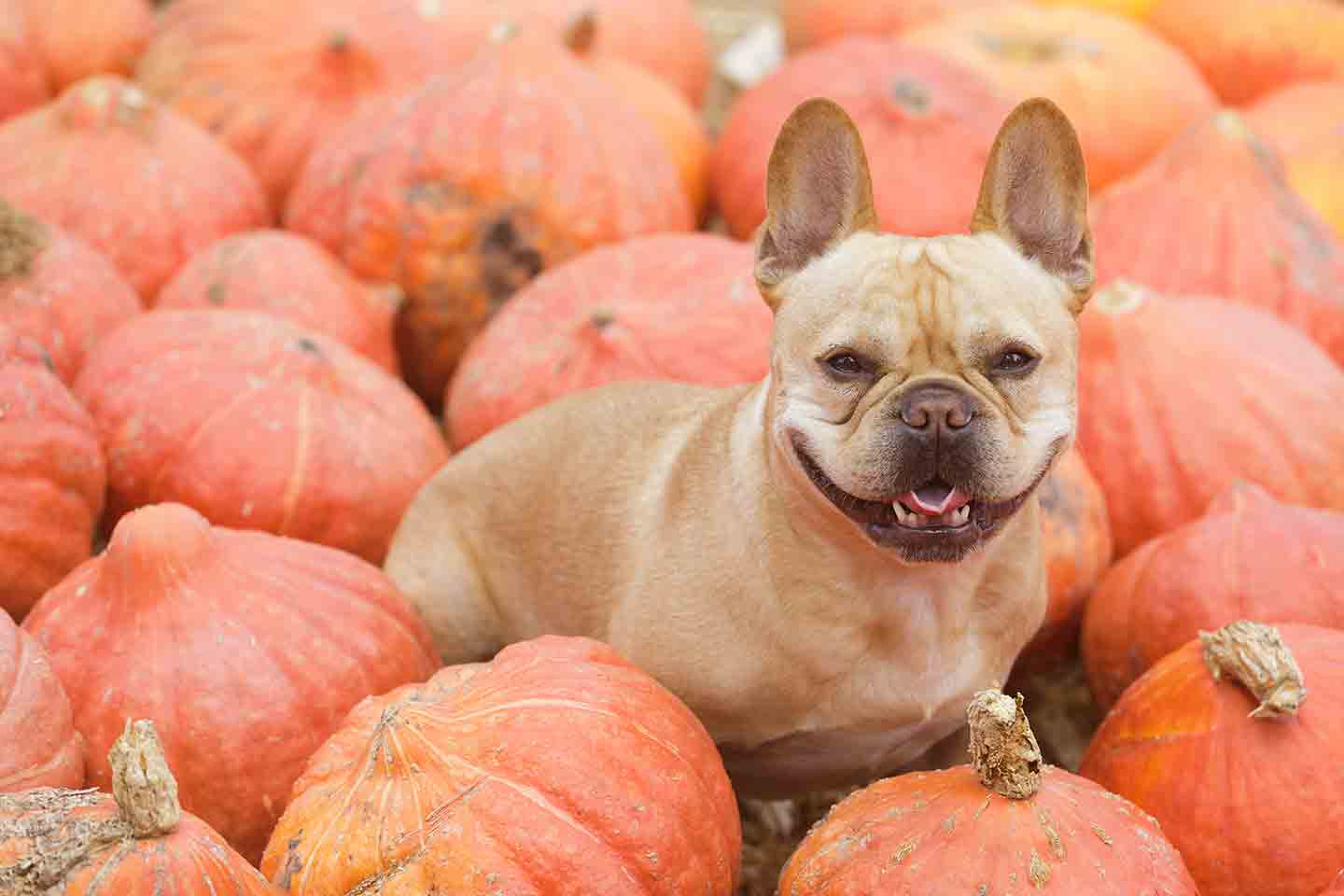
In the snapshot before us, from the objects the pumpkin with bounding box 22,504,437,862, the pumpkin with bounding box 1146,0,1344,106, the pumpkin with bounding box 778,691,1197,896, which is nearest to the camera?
the pumpkin with bounding box 778,691,1197,896

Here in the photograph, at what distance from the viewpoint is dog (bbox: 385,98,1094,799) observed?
2.99 m

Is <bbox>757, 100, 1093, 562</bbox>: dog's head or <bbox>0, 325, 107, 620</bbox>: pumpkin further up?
<bbox>757, 100, 1093, 562</bbox>: dog's head

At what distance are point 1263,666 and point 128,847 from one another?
2097 millimetres

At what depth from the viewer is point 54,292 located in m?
4.41

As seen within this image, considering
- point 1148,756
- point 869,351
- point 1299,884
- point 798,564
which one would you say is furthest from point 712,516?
point 1299,884

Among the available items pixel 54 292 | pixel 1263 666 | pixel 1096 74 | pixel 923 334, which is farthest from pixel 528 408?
pixel 1096 74

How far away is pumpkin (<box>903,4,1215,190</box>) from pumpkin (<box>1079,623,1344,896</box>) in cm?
368

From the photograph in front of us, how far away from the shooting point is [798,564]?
3254mm

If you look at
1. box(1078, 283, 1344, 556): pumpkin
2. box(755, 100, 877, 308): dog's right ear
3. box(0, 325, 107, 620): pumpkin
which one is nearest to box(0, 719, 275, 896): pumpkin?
box(0, 325, 107, 620): pumpkin

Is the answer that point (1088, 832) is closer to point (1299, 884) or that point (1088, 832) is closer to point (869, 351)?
point (1299, 884)

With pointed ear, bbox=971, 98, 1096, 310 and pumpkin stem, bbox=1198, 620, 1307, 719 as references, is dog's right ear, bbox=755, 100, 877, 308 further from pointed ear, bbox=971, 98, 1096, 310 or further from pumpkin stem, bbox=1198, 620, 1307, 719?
pumpkin stem, bbox=1198, 620, 1307, 719

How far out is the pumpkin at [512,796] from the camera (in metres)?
2.64

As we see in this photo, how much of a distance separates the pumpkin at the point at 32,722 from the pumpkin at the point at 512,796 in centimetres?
48

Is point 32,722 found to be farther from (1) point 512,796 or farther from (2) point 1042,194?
(2) point 1042,194
